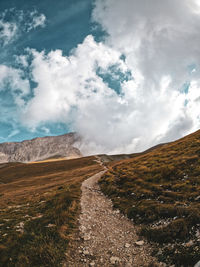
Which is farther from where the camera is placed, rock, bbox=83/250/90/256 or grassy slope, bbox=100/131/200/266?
rock, bbox=83/250/90/256

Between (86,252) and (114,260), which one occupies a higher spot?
(86,252)

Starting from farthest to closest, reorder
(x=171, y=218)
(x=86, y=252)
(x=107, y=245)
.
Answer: (x=171, y=218) → (x=107, y=245) → (x=86, y=252)

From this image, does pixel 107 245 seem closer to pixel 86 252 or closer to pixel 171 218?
pixel 86 252

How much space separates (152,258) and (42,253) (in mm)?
5958

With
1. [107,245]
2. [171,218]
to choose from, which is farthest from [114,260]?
[171,218]

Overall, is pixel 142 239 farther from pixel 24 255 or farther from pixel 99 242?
pixel 24 255

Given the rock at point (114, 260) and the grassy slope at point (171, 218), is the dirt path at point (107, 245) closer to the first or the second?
the rock at point (114, 260)

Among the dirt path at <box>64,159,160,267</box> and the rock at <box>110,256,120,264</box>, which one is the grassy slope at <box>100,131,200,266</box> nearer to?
the dirt path at <box>64,159,160,267</box>

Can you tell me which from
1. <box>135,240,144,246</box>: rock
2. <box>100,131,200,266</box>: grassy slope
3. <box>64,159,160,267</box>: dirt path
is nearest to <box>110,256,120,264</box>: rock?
<box>64,159,160,267</box>: dirt path

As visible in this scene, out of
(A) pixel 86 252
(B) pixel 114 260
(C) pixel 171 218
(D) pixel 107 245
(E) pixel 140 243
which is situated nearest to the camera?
(B) pixel 114 260

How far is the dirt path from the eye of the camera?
8062 mm

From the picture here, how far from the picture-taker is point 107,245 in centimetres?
945

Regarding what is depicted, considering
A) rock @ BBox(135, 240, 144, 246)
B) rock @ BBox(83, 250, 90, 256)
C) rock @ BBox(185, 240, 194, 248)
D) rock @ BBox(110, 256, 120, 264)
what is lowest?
rock @ BBox(135, 240, 144, 246)

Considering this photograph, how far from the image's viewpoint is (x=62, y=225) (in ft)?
37.5
